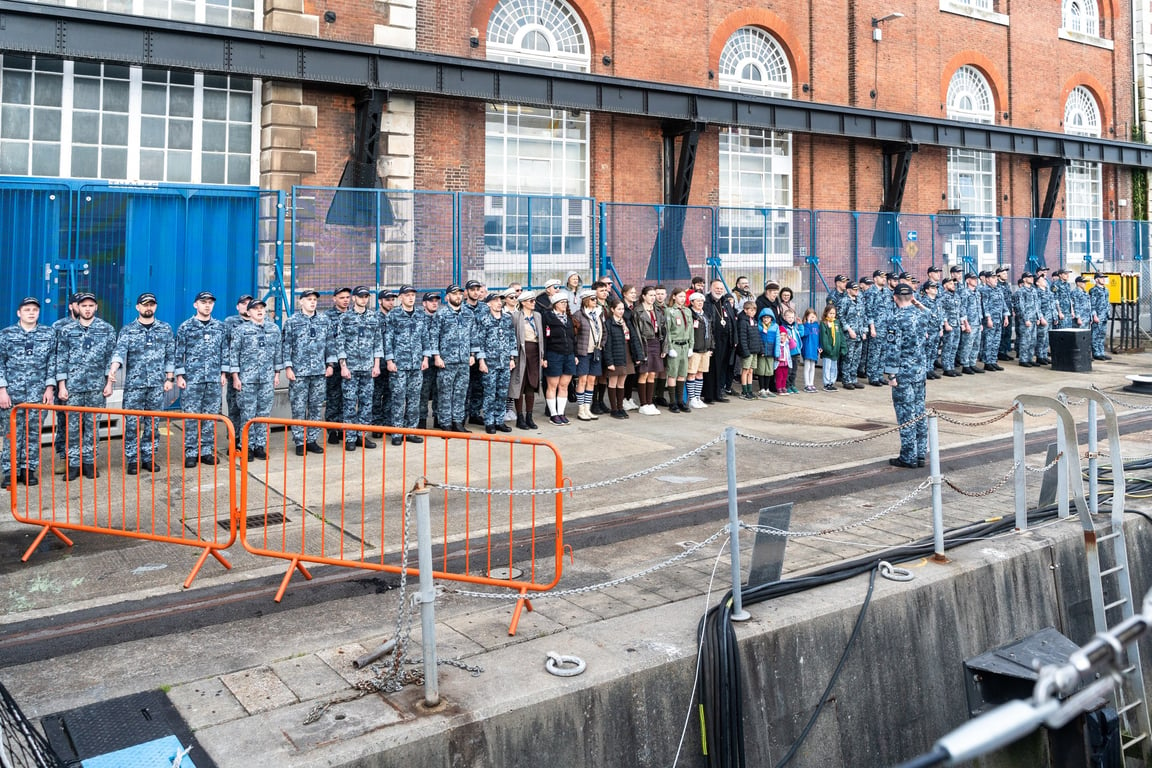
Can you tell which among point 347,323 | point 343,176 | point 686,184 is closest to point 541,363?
point 347,323

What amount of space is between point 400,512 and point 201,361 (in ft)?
12.5

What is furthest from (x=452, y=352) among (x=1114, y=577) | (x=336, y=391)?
(x=1114, y=577)

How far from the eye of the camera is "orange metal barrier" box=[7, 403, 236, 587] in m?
7.63

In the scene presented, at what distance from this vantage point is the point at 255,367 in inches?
454

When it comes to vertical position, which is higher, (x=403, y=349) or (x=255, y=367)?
(x=403, y=349)

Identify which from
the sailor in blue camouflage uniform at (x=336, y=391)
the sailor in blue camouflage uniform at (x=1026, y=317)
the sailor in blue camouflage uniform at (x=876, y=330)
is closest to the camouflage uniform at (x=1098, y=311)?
the sailor in blue camouflage uniform at (x=1026, y=317)

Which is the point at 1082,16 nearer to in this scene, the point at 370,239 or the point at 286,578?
the point at 370,239

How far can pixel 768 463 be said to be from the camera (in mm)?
11289

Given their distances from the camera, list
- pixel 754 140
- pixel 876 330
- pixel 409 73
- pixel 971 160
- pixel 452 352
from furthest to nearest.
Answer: pixel 971 160 → pixel 754 140 → pixel 876 330 → pixel 409 73 → pixel 452 352

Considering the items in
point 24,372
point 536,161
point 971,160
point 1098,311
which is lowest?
point 24,372

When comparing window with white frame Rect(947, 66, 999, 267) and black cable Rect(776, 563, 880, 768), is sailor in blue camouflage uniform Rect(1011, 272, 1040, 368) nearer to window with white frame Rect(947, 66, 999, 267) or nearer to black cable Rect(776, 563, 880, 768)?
window with white frame Rect(947, 66, 999, 267)

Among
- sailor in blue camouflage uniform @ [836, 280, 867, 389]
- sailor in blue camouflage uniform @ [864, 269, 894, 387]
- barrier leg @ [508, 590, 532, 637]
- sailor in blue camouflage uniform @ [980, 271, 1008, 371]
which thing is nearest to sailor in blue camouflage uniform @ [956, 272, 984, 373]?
sailor in blue camouflage uniform @ [980, 271, 1008, 371]

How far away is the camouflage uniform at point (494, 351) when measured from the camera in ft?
43.0

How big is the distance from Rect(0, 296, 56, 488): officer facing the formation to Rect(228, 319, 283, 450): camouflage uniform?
1.96 m
